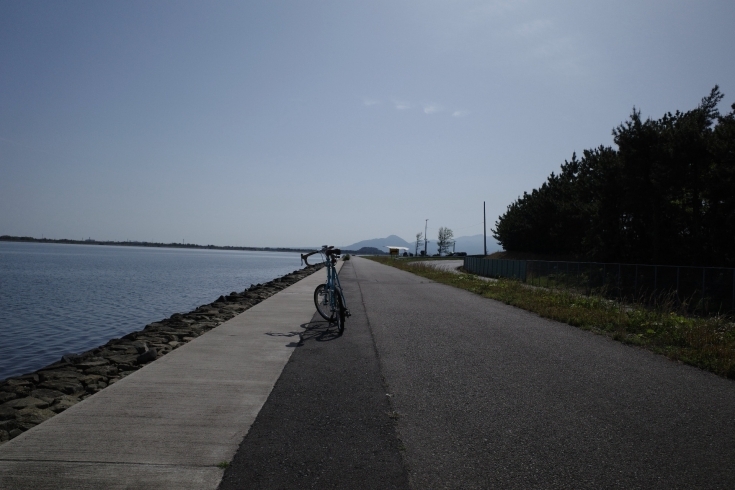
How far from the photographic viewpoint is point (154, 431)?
483 centimetres

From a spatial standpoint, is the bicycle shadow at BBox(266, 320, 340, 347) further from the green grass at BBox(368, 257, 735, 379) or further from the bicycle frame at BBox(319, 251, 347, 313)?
the green grass at BBox(368, 257, 735, 379)

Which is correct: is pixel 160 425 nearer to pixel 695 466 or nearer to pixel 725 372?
pixel 695 466

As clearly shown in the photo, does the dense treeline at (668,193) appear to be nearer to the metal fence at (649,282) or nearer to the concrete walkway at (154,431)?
the metal fence at (649,282)

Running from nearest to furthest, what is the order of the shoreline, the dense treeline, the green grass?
the shoreline, the green grass, the dense treeline

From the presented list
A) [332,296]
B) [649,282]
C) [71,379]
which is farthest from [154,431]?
[649,282]

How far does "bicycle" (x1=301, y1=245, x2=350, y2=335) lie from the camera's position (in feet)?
35.8

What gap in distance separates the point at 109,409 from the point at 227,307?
13314 millimetres

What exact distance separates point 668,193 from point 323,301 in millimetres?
20119

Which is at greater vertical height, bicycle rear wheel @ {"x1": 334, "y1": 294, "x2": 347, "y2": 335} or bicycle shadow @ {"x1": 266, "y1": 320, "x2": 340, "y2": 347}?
bicycle rear wheel @ {"x1": 334, "y1": 294, "x2": 347, "y2": 335}

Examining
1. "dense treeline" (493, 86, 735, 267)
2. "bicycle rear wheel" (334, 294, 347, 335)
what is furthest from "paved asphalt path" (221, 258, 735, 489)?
"dense treeline" (493, 86, 735, 267)

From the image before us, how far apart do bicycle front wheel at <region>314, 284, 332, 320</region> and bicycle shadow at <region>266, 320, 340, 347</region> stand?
0.23m

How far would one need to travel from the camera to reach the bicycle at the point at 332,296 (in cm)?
1091

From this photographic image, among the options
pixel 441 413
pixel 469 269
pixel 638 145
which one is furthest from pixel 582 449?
pixel 469 269

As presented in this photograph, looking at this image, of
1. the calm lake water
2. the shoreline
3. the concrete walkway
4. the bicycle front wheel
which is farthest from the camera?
the calm lake water
